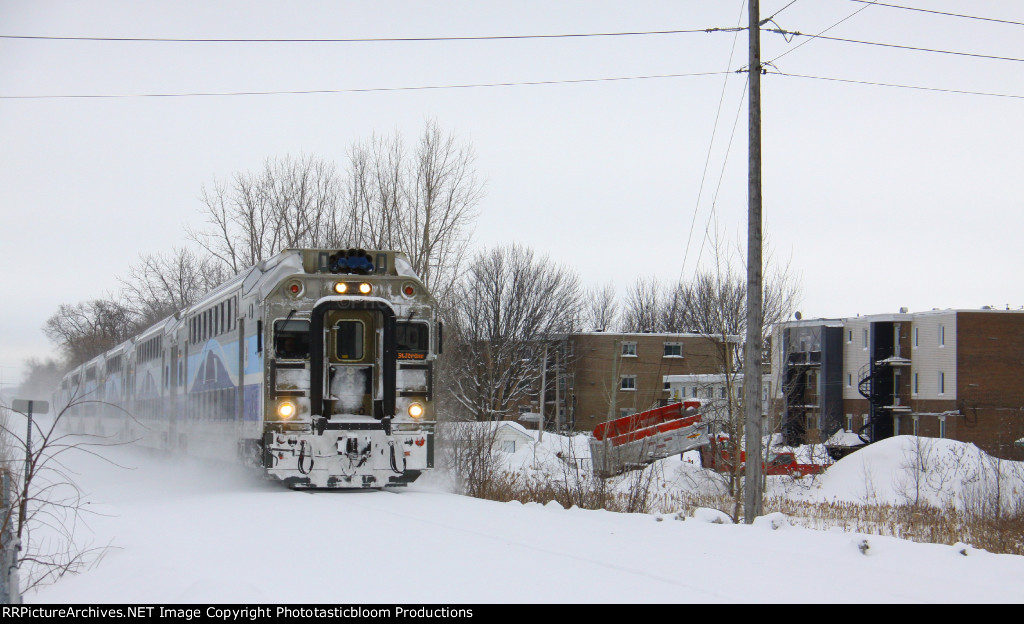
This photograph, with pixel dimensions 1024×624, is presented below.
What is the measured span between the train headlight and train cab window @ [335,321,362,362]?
1.10 m

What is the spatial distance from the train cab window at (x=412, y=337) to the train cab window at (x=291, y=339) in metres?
1.41

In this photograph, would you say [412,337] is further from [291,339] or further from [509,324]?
[509,324]

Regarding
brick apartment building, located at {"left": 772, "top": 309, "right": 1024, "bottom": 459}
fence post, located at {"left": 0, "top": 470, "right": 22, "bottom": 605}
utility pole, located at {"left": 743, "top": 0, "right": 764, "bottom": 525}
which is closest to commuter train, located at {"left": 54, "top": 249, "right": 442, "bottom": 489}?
utility pole, located at {"left": 743, "top": 0, "right": 764, "bottom": 525}

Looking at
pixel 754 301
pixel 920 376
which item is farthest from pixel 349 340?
pixel 920 376

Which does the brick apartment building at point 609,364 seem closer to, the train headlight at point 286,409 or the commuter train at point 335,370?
the commuter train at point 335,370

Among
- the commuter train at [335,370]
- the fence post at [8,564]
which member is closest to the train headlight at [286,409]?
the commuter train at [335,370]

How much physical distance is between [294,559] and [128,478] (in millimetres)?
15777

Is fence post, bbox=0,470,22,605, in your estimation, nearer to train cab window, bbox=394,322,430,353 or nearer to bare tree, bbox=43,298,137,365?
train cab window, bbox=394,322,430,353

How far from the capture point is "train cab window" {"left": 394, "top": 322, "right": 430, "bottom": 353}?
614 inches

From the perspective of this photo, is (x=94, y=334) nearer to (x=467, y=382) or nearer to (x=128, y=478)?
(x=467, y=382)

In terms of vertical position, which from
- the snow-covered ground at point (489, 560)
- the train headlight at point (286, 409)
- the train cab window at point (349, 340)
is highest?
the train cab window at point (349, 340)

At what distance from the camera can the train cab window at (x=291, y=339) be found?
15.0m
